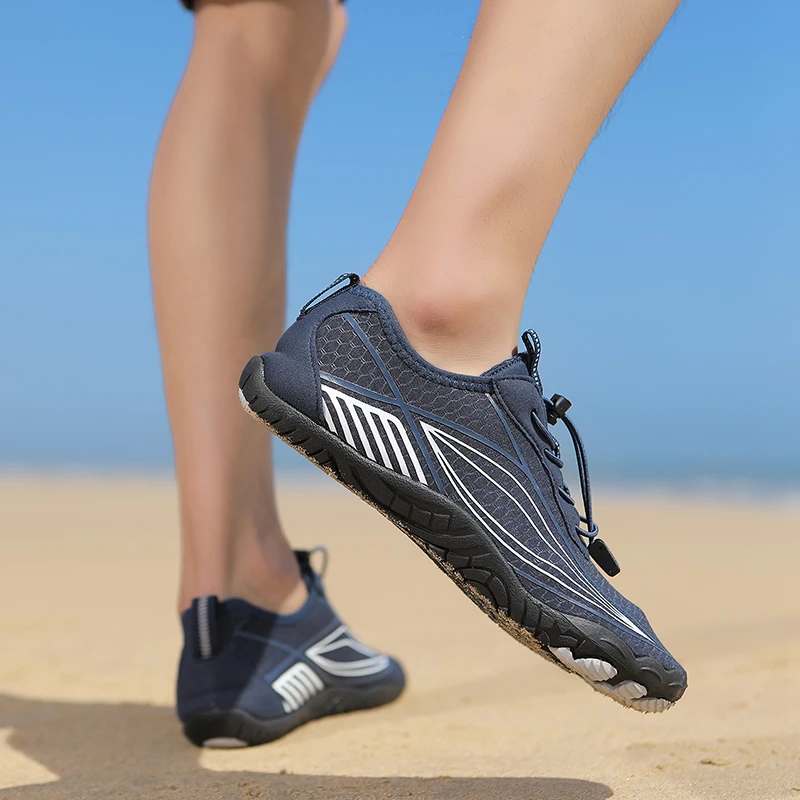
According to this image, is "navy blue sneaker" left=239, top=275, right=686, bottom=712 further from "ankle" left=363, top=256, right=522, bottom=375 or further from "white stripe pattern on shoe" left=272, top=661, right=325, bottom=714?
"white stripe pattern on shoe" left=272, top=661, right=325, bottom=714

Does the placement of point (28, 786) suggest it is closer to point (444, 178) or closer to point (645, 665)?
point (645, 665)

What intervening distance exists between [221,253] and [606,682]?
84 centimetres

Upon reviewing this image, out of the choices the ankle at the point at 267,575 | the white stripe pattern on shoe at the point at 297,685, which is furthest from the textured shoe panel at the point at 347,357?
the white stripe pattern on shoe at the point at 297,685

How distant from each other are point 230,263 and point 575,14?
0.67m

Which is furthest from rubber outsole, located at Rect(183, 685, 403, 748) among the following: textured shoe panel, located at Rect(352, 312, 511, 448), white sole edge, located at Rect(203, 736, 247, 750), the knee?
the knee

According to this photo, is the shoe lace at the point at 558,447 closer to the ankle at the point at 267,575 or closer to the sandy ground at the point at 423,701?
the sandy ground at the point at 423,701

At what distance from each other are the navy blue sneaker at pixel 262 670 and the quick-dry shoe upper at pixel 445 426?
1.96 ft

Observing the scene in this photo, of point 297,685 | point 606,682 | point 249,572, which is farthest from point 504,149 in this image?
point 297,685

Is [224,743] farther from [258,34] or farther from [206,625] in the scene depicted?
[258,34]

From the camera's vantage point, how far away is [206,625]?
1404 millimetres

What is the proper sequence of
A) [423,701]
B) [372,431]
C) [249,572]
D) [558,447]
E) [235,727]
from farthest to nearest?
[423,701] → [249,572] → [235,727] → [558,447] → [372,431]

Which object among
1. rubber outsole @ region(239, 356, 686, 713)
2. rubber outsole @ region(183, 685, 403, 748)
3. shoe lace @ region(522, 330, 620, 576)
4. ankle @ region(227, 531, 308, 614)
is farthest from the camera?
ankle @ region(227, 531, 308, 614)

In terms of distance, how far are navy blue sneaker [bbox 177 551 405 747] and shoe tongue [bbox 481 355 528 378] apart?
2.14 ft

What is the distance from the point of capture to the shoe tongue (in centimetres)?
101
